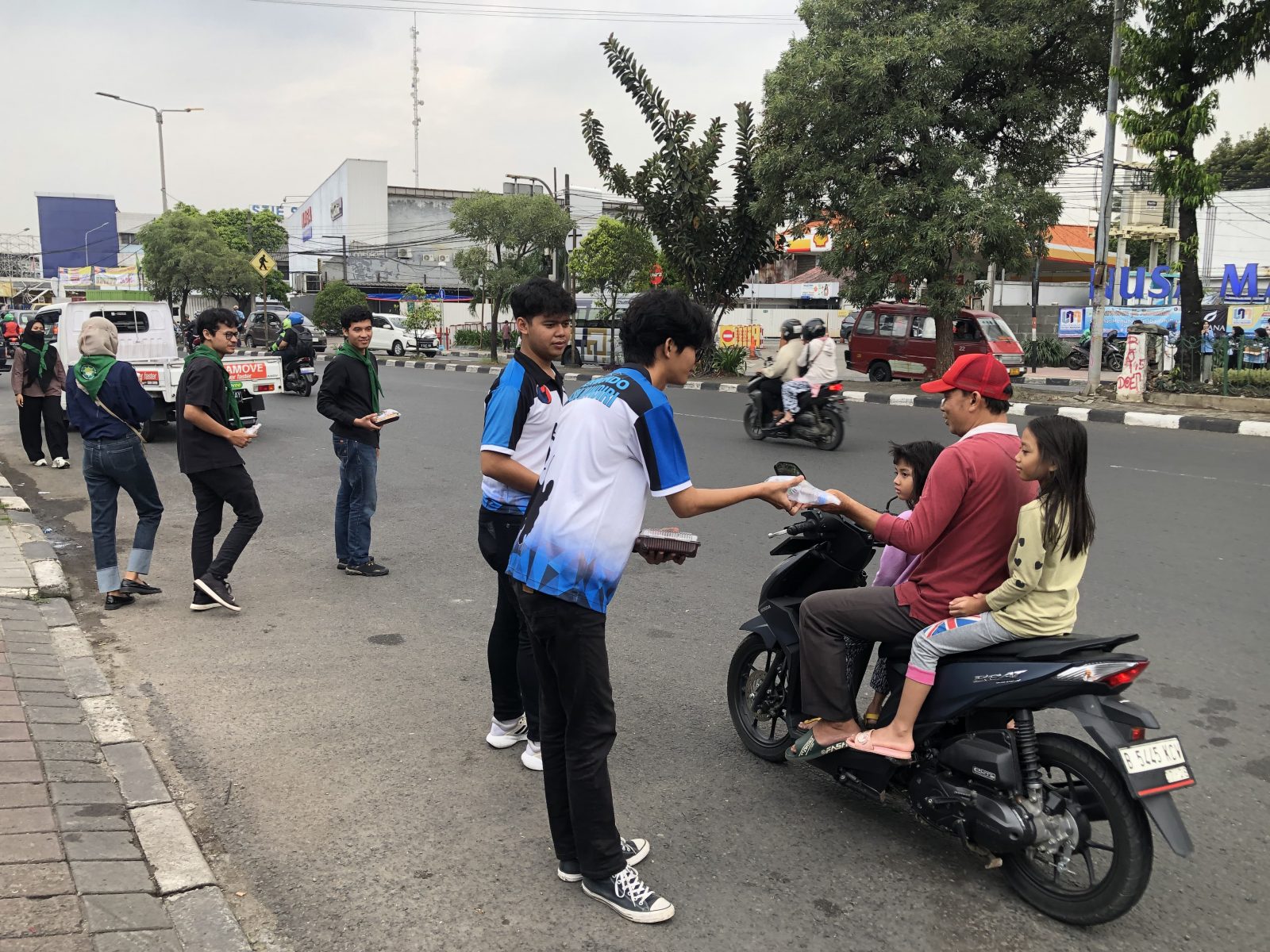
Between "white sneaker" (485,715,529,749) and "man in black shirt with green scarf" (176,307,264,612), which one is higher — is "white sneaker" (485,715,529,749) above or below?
below

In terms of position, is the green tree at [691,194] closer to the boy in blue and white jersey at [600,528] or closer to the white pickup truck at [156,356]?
the white pickup truck at [156,356]

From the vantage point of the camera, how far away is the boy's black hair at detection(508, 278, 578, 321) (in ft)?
12.0

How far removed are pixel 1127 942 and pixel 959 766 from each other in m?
0.62

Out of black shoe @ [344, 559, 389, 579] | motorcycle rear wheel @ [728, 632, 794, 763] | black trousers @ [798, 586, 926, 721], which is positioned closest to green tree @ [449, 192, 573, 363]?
black shoe @ [344, 559, 389, 579]

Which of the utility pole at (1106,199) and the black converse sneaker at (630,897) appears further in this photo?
the utility pole at (1106,199)

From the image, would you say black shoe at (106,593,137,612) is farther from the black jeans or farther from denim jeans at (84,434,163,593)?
the black jeans

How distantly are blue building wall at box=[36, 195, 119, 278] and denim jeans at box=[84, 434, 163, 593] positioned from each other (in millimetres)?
89694

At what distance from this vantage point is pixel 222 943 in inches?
105

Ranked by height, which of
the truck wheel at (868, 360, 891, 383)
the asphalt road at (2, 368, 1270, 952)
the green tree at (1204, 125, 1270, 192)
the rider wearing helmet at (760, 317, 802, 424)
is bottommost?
the asphalt road at (2, 368, 1270, 952)

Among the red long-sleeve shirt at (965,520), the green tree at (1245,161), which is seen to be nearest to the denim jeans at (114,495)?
the red long-sleeve shirt at (965,520)

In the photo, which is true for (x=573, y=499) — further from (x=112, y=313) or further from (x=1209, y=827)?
(x=112, y=313)

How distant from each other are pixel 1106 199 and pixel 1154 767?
16.7m

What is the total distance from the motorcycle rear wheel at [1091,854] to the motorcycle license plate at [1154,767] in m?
0.07

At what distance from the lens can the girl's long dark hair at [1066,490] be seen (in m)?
2.84
